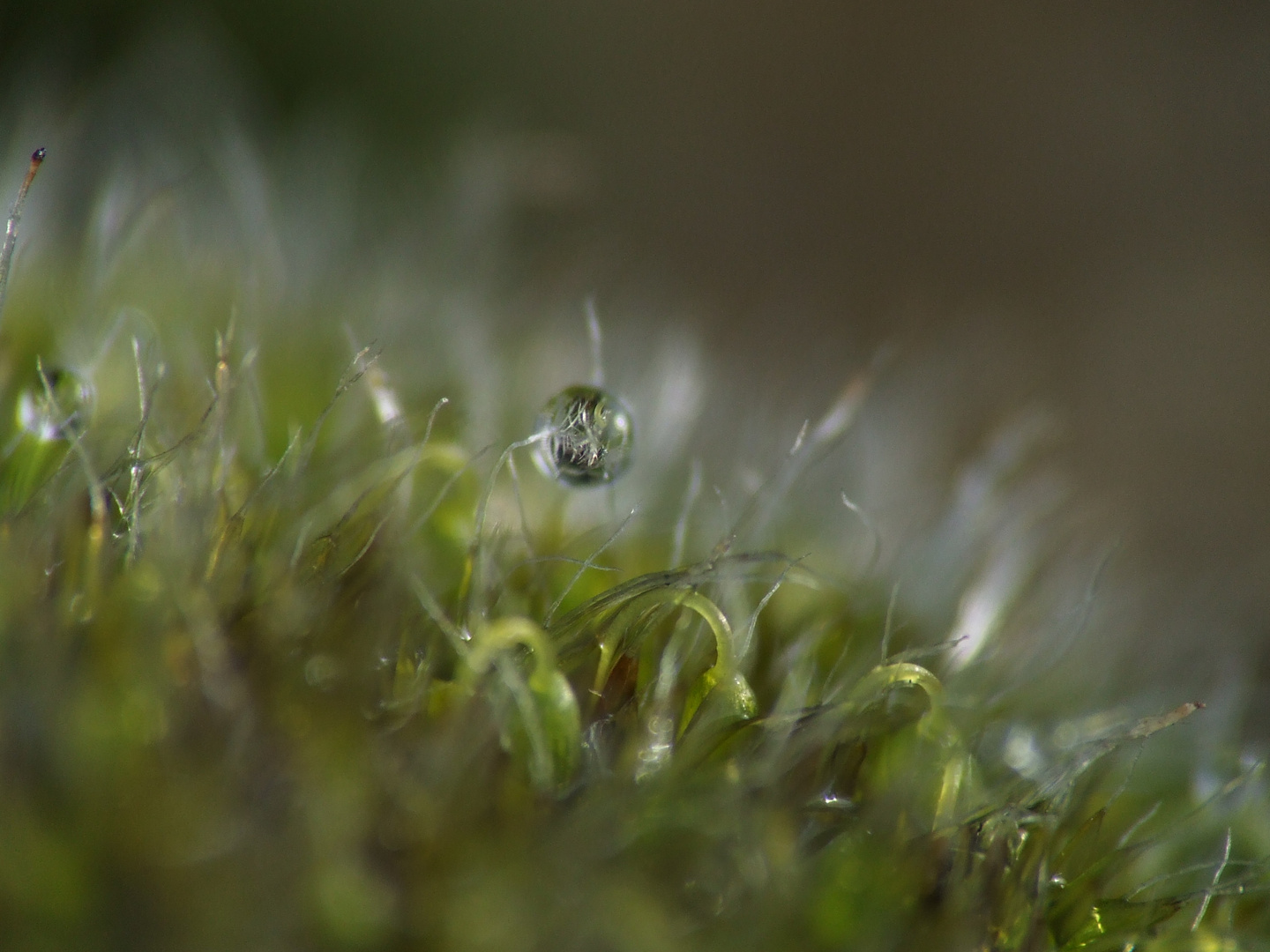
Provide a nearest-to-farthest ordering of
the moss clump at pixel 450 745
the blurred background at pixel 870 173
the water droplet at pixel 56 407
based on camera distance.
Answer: the moss clump at pixel 450 745 → the water droplet at pixel 56 407 → the blurred background at pixel 870 173

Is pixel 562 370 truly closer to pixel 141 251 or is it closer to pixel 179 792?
pixel 141 251

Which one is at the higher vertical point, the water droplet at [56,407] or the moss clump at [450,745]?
the water droplet at [56,407]

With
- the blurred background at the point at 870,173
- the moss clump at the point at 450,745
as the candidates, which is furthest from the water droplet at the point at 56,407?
the blurred background at the point at 870,173

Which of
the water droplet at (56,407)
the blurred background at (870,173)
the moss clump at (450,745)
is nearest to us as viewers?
the moss clump at (450,745)

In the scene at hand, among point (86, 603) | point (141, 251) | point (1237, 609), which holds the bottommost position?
point (1237, 609)

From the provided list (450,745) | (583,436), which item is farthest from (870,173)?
(450,745)

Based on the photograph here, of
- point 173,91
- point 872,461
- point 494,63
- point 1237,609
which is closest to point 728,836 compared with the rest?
point 872,461

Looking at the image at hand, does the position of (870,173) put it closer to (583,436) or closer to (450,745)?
(583,436)

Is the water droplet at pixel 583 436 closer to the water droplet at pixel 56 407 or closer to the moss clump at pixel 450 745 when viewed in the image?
the moss clump at pixel 450 745
